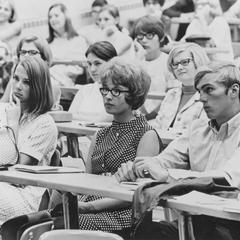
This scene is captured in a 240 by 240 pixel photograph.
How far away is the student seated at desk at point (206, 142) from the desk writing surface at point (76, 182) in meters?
0.14

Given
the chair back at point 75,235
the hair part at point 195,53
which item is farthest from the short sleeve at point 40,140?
the hair part at point 195,53

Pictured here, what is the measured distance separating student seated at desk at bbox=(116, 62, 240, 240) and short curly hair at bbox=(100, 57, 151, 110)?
1.08ft

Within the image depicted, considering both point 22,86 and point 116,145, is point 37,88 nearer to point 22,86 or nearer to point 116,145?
point 22,86

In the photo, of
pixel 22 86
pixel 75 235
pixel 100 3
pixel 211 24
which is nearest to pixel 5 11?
pixel 100 3

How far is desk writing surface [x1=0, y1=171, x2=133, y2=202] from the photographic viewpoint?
9.73ft

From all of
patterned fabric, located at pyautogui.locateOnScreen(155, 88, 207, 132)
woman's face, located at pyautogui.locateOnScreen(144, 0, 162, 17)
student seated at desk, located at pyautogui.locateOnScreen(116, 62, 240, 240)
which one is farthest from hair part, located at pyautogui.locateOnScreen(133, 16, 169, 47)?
woman's face, located at pyautogui.locateOnScreen(144, 0, 162, 17)

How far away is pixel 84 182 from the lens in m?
3.18

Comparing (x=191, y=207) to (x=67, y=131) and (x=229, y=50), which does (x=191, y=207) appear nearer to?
(x=67, y=131)

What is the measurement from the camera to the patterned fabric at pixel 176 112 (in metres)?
4.98

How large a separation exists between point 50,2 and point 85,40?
112cm

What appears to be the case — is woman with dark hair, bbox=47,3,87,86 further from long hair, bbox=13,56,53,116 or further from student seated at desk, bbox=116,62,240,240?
student seated at desk, bbox=116,62,240,240

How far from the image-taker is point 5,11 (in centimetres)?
855

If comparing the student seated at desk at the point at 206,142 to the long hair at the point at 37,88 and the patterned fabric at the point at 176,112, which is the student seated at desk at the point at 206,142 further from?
the patterned fabric at the point at 176,112

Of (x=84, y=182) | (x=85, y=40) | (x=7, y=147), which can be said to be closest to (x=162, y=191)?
(x=84, y=182)
